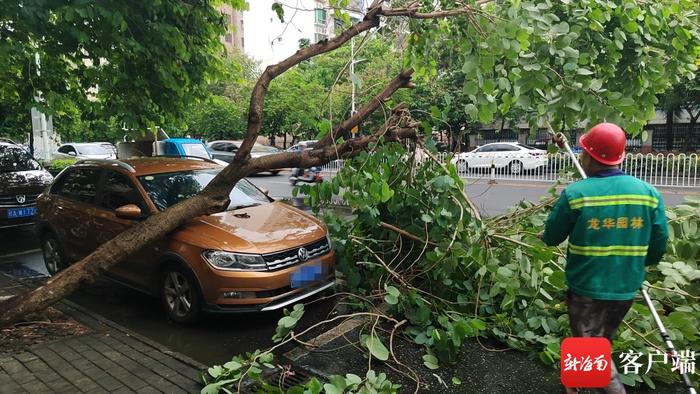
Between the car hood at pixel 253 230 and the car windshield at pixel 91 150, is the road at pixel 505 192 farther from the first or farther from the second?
the car windshield at pixel 91 150

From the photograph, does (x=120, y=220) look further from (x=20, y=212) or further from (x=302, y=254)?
(x=20, y=212)

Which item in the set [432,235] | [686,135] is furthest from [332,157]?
[686,135]

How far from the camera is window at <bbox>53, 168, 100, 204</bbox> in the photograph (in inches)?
237

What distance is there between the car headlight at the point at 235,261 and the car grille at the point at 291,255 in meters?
0.07

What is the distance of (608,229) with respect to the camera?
98.9 inches

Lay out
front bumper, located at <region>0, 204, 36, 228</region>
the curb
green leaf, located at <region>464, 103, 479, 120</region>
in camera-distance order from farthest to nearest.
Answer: front bumper, located at <region>0, 204, 36, 228</region>, the curb, green leaf, located at <region>464, 103, 479, 120</region>

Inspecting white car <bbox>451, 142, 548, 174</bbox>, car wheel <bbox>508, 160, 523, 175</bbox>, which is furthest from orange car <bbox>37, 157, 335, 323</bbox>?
car wheel <bbox>508, 160, 523, 175</bbox>

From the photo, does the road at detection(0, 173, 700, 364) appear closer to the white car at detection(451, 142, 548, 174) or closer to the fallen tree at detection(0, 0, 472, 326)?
the fallen tree at detection(0, 0, 472, 326)

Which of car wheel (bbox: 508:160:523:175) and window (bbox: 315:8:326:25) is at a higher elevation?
window (bbox: 315:8:326:25)

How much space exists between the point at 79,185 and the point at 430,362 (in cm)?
495

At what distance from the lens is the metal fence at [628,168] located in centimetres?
1650

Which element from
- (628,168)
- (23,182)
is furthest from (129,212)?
(628,168)

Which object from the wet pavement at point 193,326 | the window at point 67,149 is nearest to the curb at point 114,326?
the wet pavement at point 193,326

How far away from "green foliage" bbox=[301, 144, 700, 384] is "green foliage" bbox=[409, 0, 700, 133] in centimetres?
110
